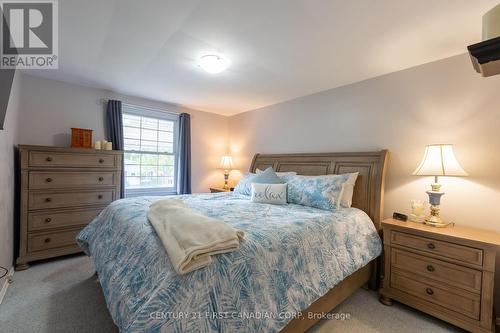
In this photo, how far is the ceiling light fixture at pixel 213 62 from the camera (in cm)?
222

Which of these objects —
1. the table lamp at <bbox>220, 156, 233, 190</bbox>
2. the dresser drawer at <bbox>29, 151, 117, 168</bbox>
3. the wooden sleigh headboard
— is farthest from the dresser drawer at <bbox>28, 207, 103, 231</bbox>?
the wooden sleigh headboard

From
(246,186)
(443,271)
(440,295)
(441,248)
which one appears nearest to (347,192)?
(441,248)

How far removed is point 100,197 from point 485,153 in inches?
166

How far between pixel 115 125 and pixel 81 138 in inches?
19.0

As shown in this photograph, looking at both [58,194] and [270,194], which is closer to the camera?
[270,194]

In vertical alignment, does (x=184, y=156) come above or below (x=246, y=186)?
above

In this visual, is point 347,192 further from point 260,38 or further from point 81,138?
point 81,138

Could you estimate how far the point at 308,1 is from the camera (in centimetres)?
147

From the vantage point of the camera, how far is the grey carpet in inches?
66.7

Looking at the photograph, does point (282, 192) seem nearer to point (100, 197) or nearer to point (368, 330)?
point (368, 330)

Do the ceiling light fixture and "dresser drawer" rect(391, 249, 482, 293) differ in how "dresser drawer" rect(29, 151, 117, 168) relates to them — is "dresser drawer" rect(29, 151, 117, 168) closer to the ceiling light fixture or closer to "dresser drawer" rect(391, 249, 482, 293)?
the ceiling light fixture

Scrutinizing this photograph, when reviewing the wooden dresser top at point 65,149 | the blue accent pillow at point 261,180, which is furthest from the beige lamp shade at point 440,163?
the wooden dresser top at point 65,149

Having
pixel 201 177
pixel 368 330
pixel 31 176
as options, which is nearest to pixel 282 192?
pixel 368 330

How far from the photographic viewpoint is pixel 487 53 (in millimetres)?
946
